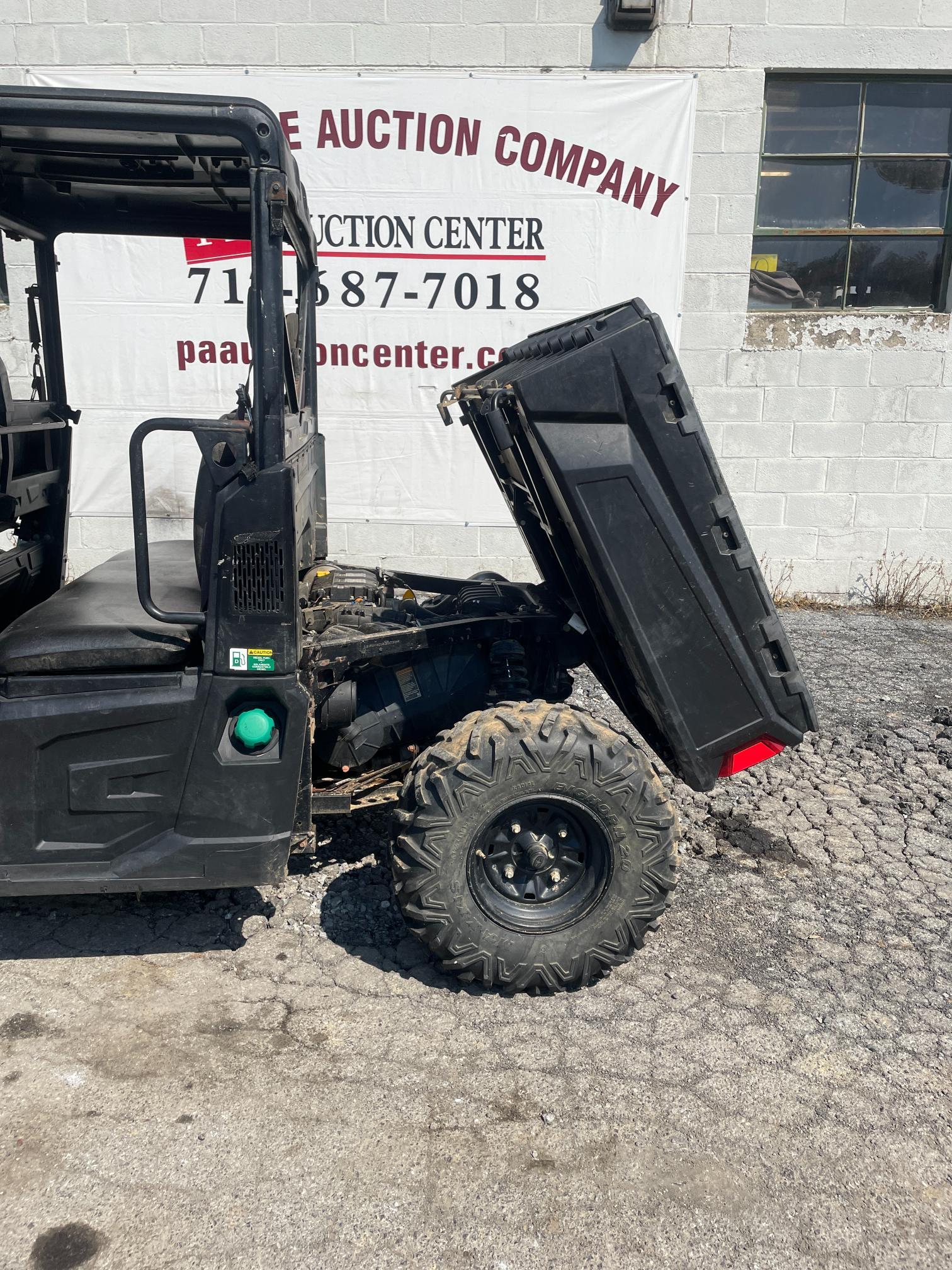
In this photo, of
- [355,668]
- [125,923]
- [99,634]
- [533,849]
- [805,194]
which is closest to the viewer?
[99,634]

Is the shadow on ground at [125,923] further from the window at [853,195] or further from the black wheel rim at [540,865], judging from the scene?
the window at [853,195]

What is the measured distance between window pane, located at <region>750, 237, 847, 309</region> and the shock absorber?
485cm

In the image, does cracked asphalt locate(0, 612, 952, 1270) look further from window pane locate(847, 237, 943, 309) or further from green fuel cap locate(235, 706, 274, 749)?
window pane locate(847, 237, 943, 309)

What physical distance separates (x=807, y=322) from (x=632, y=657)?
5.21 meters

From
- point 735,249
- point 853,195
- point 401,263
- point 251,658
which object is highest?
point 853,195

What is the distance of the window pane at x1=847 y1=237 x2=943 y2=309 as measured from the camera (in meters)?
7.09

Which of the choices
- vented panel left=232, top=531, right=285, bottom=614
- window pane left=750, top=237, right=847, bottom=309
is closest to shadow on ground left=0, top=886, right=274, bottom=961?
vented panel left=232, top=531, right=285, bottom=614

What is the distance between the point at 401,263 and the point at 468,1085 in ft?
19.1

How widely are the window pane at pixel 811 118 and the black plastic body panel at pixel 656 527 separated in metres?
5.07

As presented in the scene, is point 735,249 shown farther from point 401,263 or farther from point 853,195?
point 401,263

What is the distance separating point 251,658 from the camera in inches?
106

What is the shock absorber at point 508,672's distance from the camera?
3406mm

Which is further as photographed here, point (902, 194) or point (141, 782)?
point (902, 194)

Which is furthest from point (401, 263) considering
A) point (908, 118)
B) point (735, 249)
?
point (908, 118)
